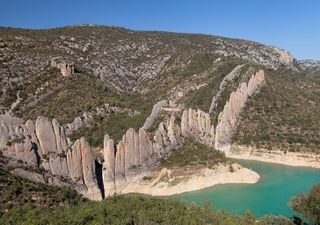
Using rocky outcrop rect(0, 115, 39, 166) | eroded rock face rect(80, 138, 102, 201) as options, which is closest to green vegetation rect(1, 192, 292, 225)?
rocky outcrop rect(0, 115, 39, 166)

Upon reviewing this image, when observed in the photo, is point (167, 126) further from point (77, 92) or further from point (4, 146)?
point (4, 146)

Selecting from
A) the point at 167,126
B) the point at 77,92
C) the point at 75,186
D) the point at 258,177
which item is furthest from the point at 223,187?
the point at 77,92

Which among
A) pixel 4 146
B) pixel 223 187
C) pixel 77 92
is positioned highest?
pixel 77 92

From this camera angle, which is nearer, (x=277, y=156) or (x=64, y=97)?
(x=64, y=97)

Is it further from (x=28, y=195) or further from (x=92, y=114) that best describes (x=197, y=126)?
(x=28, y=195)

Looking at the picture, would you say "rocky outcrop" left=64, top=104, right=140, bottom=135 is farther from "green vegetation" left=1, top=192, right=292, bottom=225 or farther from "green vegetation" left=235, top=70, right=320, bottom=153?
"green vegetation" left=1, top=192, right=292, bottom=225

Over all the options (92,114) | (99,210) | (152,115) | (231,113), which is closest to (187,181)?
(152,115)
